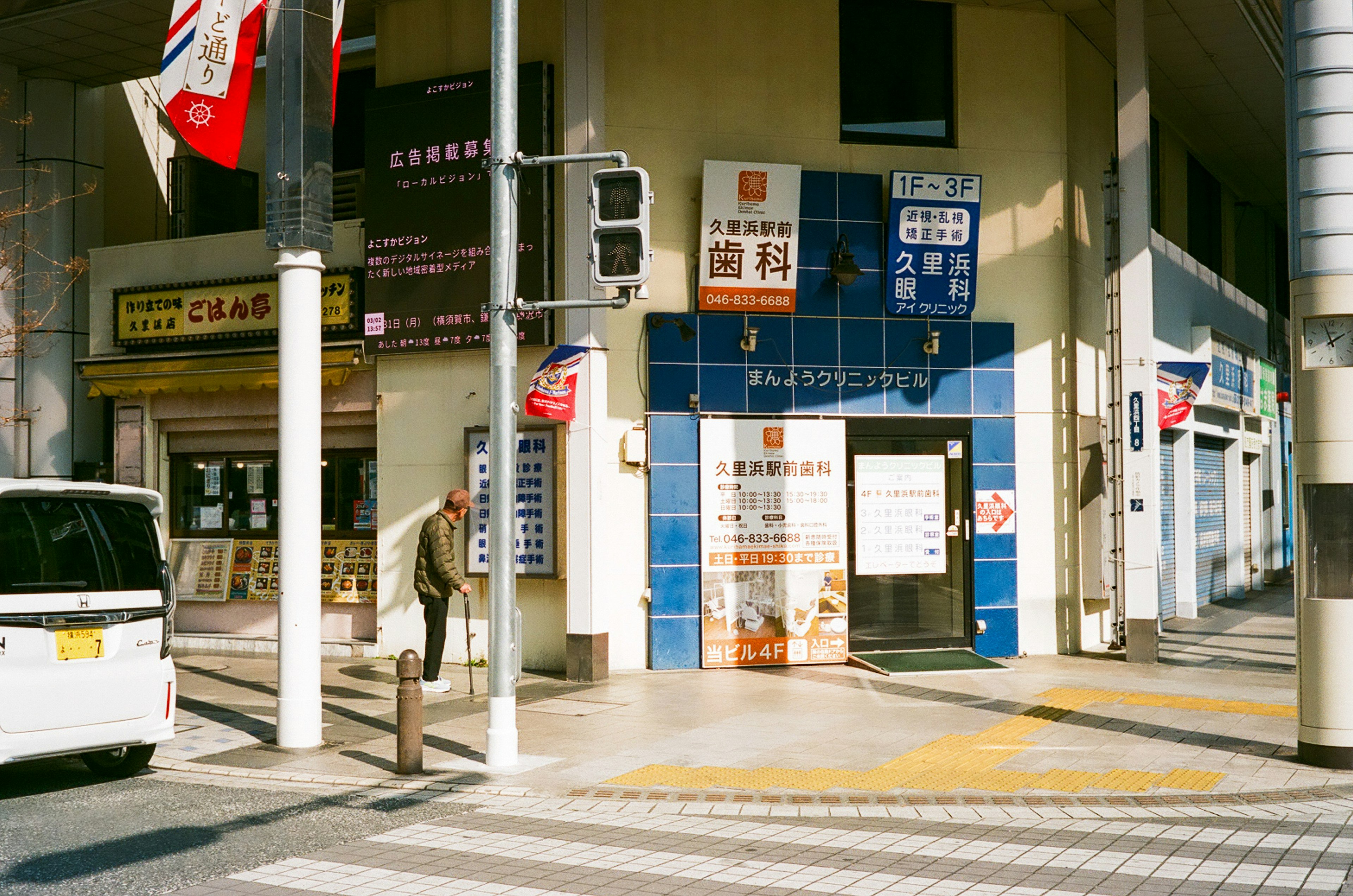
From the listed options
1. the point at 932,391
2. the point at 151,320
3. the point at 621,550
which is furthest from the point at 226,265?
the point at 932,391

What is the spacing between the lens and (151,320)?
15.0 meters

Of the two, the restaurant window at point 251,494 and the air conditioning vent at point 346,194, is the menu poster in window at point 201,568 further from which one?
the air conditioning vent at point 346,194

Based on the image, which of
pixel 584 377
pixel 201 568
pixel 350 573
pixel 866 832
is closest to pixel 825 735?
pixel 866 832

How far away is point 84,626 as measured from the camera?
25.0 ft

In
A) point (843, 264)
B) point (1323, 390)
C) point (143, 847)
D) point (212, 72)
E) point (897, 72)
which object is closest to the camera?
point (143, 847)

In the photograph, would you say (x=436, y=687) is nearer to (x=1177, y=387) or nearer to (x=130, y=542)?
(x=130, y=542)

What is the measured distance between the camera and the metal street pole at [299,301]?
9.10 m

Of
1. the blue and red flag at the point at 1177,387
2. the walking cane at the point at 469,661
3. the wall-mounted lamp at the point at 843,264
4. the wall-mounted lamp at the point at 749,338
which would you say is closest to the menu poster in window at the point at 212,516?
the walking cane at the point at 469,661

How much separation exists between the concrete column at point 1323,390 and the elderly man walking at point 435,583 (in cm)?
723

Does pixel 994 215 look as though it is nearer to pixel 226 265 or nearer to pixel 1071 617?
pixel 1071 617

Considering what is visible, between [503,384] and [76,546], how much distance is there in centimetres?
299

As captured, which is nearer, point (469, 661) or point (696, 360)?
point (469, 661)

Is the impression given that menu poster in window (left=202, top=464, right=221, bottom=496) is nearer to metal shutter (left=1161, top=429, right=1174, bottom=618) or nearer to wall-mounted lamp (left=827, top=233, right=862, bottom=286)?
wall-mounted lamp (left=827, top=233, right=862, bottom=286)

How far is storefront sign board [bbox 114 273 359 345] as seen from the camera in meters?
13.8
